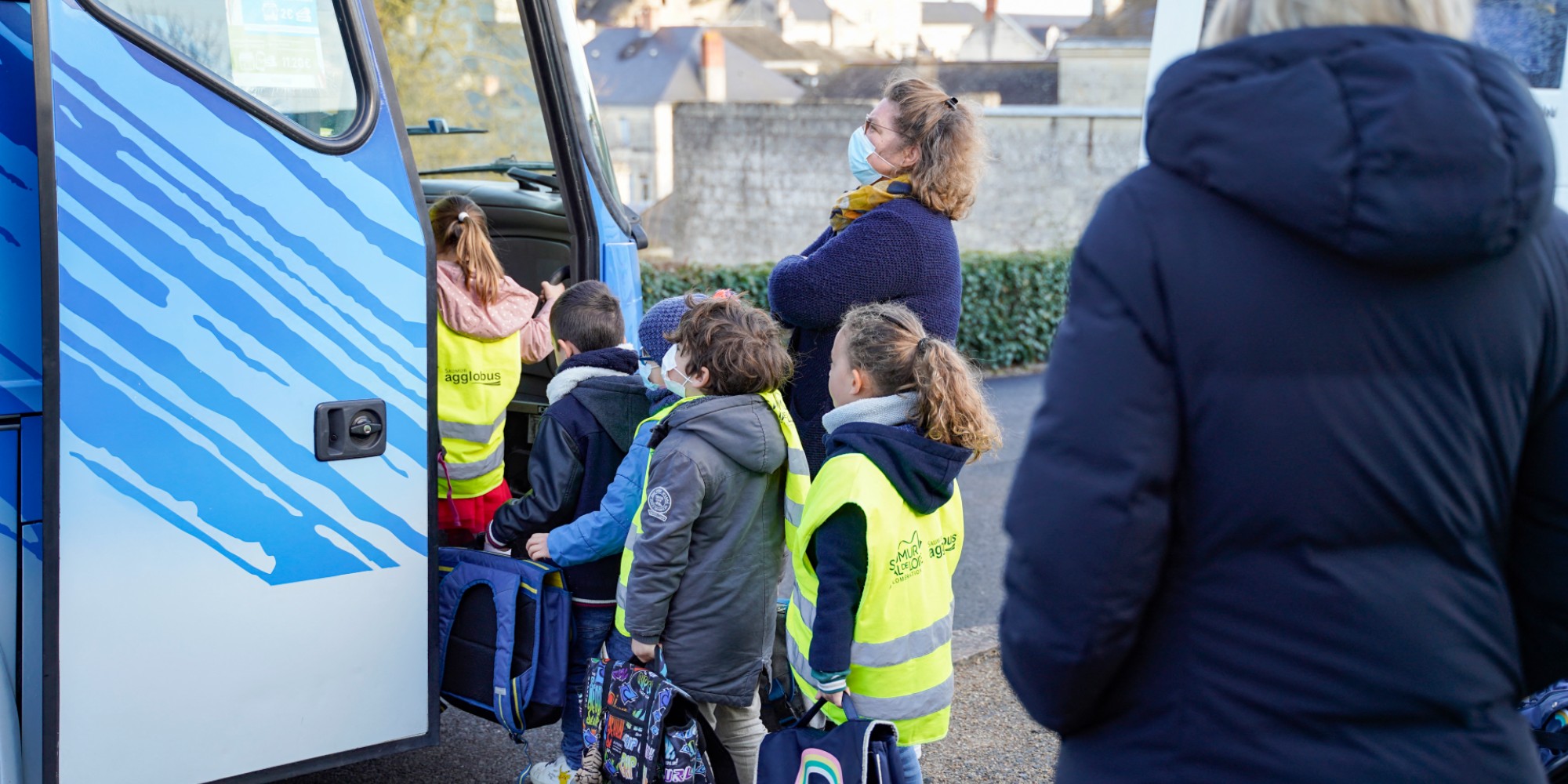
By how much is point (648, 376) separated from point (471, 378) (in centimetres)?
60

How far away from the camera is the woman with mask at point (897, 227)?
128 inches

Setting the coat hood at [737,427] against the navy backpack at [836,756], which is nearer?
the navy backpack at [836,756]

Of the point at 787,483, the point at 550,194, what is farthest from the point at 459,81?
the point at 787,483

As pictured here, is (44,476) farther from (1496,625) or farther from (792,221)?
(792,221)

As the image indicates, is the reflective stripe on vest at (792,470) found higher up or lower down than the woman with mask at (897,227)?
lower down

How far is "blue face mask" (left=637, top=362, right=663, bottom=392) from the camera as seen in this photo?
3.23 meters

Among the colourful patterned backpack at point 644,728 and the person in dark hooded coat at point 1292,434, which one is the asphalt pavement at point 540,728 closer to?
the person in dark hooded coat at point 1292,434

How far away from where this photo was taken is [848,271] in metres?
3.24

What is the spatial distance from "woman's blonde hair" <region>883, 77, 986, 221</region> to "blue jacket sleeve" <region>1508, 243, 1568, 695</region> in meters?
1.98

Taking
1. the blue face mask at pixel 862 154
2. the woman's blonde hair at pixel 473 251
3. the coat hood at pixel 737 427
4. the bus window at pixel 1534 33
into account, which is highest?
the bus window at pixel 1534 33

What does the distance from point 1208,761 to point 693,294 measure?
1.96 m

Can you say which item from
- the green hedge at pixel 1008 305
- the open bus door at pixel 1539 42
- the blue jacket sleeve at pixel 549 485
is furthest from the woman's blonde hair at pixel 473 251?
the green hedge at pixel 1008 305

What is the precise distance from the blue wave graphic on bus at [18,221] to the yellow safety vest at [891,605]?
1.51m

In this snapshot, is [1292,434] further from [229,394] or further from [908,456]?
[229,394]
